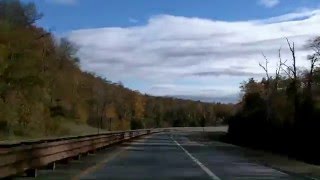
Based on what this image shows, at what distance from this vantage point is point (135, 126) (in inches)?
7726

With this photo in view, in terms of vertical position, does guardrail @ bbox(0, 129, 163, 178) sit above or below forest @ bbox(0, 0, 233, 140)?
below

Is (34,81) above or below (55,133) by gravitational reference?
above

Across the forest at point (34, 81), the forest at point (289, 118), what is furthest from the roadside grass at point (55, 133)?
the forest at point (289, 118)

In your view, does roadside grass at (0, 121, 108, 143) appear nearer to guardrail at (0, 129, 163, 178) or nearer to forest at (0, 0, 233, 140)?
forest at (0, 0, 233, 140)

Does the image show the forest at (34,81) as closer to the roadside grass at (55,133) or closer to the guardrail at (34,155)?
the roadside grass at (55,133)

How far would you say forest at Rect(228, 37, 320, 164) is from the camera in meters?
52.4

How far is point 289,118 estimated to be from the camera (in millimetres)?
64562

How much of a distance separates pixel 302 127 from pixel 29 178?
40.4 meters

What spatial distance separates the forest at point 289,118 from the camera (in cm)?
5238

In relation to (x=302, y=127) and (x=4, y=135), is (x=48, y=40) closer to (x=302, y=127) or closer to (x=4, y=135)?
(x=4, y=135)

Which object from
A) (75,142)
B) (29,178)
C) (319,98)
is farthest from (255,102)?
(29,178)

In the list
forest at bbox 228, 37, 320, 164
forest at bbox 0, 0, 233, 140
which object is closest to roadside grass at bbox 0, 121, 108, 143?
forest at bbox 0, 0, 233, 140

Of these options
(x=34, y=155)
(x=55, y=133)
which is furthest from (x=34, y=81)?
(x=34, y=155)

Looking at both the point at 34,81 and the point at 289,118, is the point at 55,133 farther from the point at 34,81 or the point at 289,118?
the point at 289,118
